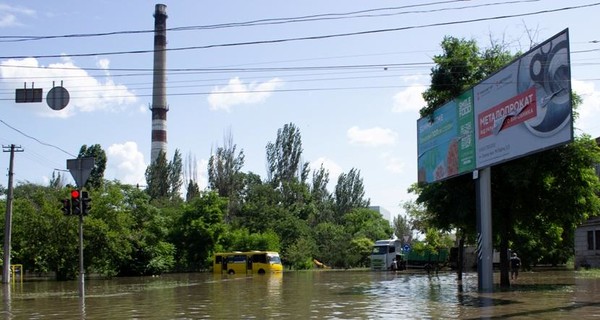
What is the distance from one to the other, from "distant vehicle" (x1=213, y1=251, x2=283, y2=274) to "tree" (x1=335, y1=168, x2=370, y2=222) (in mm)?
44328

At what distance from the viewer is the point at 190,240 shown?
69.8 metres

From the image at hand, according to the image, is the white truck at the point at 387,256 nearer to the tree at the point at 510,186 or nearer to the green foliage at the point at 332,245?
the green foliage at the point at 332,245

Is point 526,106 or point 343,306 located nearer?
point 343,306

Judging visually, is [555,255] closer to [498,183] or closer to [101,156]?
[498,183]

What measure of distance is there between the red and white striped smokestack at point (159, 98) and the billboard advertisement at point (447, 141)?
59.0 meters

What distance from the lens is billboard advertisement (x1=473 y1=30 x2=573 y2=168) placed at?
2145 cm

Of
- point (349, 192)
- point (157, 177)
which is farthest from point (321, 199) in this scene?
point (157, 177)

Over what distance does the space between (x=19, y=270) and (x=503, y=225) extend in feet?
128

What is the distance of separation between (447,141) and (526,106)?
6.47m

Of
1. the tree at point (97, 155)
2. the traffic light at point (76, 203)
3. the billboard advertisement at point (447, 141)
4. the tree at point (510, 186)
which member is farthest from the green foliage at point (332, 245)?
the traffic light at point (76, 203)

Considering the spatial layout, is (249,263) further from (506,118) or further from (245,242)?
(506,118)

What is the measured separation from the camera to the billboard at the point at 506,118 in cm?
2166

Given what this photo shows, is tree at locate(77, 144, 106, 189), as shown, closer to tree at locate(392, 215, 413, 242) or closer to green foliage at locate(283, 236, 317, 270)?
green foliage at locate(283, 236, 317, 270)

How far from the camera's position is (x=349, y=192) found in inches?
4190
